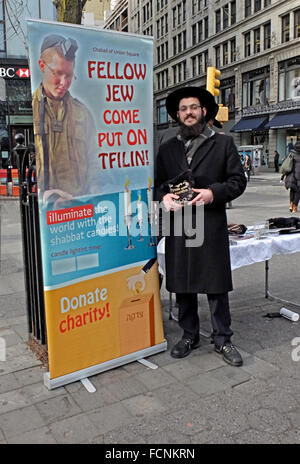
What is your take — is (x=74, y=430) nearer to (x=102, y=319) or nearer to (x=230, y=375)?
(x=102, y=319)

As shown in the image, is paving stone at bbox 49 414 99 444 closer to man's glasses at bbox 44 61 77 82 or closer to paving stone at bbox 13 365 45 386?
paving stone at bbox 13 365 45 386

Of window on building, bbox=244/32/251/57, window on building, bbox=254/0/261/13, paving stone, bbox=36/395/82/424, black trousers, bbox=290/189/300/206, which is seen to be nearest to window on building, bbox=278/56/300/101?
window on building, bbox=244/32/251/57

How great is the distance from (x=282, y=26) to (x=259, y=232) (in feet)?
130

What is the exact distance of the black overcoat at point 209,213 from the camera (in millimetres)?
3533

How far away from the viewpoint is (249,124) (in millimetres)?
42344

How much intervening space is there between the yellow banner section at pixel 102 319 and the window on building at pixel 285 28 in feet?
130

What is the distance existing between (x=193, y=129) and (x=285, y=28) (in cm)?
3997

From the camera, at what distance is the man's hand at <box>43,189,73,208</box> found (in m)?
3.08

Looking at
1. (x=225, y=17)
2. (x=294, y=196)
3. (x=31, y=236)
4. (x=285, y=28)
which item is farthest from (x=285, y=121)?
(x=31, y=236)

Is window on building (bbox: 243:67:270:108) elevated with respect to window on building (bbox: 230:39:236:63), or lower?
lower

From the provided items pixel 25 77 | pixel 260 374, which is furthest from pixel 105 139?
pixel 25 77

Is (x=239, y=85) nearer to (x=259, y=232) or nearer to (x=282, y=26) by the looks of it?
(x=282, y=26)

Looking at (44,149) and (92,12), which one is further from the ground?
(92,12)

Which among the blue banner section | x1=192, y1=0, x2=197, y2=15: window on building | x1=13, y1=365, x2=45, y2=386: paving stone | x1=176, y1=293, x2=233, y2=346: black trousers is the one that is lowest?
x1=13, y1=365, x2=45, y2=386: paving stone
